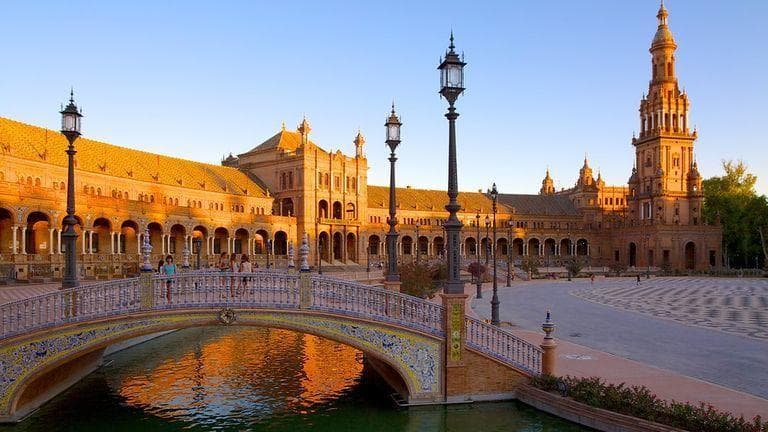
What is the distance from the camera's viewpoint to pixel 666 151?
9462cm

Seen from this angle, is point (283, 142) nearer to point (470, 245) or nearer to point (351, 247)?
point (351, 247)

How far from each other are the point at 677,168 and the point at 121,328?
9695 cm

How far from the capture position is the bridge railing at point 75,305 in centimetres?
1471

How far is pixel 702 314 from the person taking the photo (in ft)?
104

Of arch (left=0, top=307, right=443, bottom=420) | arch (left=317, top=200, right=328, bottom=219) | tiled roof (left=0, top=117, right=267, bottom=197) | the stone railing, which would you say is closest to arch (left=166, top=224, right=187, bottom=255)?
tiled roof (left=0, top=117, right=267, bottom=197)

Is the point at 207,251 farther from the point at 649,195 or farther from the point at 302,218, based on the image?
the point at 649,195

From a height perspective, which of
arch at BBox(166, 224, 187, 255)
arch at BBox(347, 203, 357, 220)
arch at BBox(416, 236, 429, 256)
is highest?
arch at BBox(347, 203, 357, 220)

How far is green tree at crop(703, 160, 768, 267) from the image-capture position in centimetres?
8826

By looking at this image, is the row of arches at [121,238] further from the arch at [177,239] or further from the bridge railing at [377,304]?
the bridge railing at [377,304]

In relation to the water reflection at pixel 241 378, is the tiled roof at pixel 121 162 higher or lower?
higher

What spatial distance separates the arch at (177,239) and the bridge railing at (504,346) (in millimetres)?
49353

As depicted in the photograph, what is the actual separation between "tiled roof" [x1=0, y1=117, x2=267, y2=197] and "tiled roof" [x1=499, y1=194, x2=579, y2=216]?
5106 cm

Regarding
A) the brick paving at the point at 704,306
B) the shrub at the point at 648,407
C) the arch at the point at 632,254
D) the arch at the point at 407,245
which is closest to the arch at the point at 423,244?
the arch at the point at 407,245

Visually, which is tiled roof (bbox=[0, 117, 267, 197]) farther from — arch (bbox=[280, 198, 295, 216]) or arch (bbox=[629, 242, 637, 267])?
arch (bbox=[629, 242, 637, 267])
